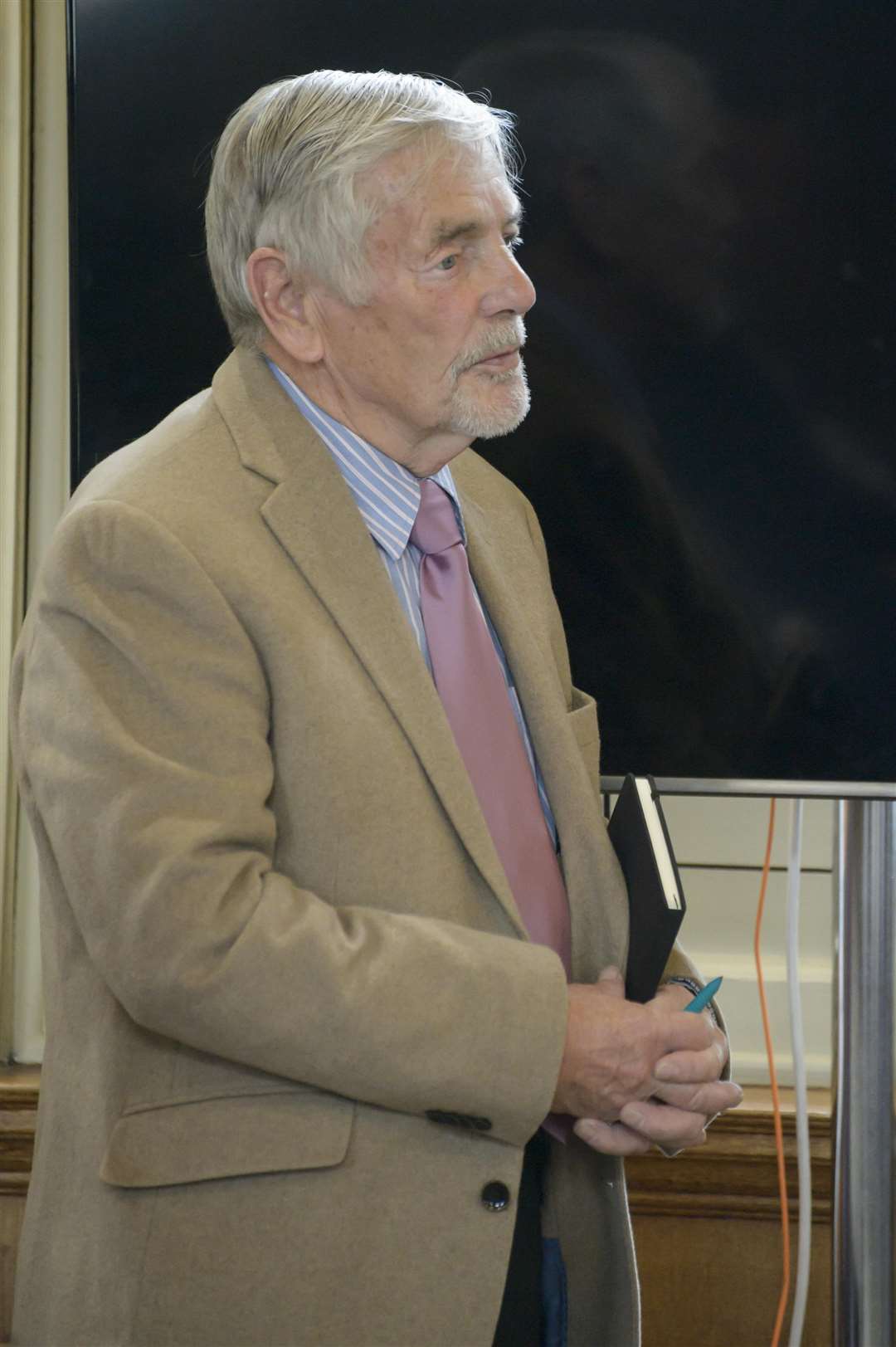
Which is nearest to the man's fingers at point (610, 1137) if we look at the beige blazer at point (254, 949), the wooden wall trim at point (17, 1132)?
the beige blazer at point (254, 949)

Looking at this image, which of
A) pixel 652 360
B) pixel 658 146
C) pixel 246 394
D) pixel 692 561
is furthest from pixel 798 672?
pixel 246 394

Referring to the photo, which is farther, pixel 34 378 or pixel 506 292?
pixel 34 378

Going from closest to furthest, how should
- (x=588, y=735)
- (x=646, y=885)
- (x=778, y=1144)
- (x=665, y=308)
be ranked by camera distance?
(x=646, y=885) < (x=588, y=735) < (x=665, y=308) < (x=778, y=1144)

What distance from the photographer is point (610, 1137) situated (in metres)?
1.33

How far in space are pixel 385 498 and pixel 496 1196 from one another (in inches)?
26.4

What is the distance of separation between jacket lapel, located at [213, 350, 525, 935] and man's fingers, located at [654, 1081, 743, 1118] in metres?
0.20

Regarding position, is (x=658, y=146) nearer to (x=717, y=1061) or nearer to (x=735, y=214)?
(x=735, y=214)

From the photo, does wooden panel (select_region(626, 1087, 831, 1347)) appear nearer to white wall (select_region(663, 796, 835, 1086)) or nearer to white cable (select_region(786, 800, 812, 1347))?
white wall (select_region(663, 796, 835, 1086))

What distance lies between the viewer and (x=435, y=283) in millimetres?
1461

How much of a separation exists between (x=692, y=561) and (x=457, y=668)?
515mm

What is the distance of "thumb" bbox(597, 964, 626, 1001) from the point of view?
136 cm

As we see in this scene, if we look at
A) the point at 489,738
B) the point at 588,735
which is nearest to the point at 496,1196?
the point at 489,738

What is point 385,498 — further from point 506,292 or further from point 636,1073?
point 636,1073

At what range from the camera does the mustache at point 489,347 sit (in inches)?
57.6
